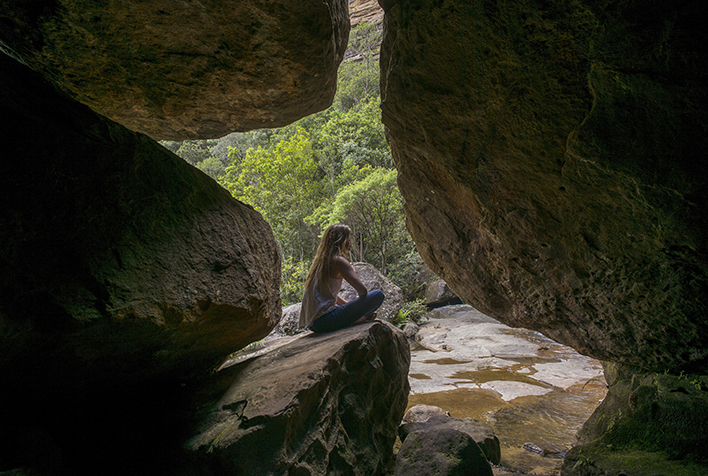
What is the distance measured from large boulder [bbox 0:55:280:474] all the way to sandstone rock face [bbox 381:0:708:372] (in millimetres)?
1822

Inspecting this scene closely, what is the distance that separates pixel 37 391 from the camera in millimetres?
1930

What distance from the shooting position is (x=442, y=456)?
2.52 m

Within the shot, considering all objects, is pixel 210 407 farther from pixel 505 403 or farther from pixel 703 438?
pixel 505 403

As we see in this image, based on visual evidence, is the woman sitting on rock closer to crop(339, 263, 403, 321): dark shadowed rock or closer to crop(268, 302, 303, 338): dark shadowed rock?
crop(268, 302, 303, 338): dark shadowed rock

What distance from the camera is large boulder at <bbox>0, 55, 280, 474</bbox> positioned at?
1.65 meters

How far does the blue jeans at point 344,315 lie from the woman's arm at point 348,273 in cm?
10

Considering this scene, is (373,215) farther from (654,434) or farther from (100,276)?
(100,276)

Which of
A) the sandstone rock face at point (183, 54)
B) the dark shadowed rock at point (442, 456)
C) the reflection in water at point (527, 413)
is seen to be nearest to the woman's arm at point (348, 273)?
the dark shadowed rock at point (442, 456)

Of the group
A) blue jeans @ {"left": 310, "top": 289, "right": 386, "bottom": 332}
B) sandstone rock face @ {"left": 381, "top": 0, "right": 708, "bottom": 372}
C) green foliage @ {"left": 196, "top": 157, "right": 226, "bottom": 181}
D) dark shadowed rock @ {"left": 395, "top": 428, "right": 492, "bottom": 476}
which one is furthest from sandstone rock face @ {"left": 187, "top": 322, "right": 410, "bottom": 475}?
green foliage @ {"left": 196, "top": 157, "right": 226, "bottom": 181}

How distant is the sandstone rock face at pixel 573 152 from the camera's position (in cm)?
187

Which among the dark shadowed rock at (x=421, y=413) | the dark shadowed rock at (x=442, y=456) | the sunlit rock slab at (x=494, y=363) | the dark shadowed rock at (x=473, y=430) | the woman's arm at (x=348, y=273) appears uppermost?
the woman's arm at (x=348, y=273)

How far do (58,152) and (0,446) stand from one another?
1521 mm

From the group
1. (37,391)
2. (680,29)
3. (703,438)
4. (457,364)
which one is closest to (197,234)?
(37,391)

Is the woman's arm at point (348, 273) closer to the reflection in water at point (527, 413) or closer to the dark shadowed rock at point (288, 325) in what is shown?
the reflection in water at point (527, 413)
